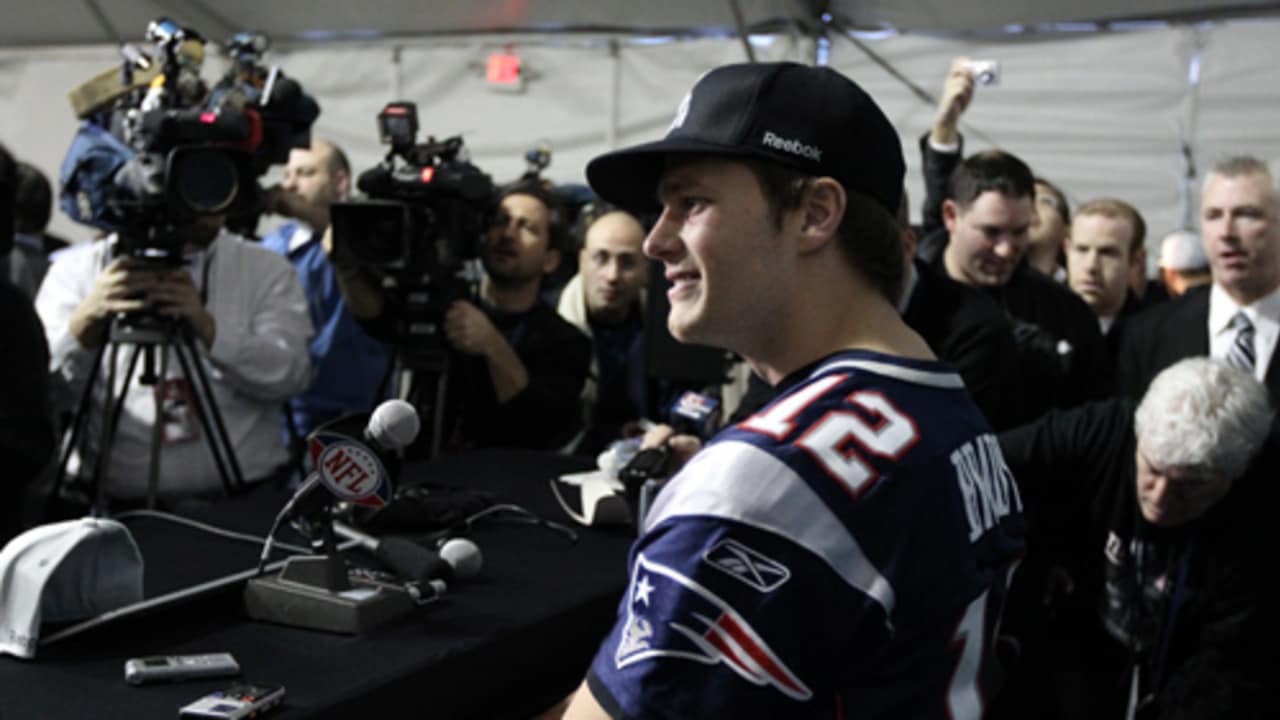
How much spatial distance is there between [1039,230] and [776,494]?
349 cm

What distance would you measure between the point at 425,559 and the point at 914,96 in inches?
174

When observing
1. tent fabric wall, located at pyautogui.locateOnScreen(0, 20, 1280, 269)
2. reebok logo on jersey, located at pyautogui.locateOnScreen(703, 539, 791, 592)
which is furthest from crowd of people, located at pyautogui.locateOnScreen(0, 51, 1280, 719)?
tent fabric wall, located at pyautogui.locateOnScreen(0, 20, 1280, 269)

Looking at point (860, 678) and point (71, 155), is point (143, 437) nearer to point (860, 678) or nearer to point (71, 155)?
point (71, 155)

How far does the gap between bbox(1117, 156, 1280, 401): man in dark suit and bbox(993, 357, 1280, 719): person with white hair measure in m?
0.41

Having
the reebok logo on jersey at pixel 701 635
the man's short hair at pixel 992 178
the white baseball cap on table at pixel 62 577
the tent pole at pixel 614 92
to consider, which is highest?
the tent pole at pixel 614 92

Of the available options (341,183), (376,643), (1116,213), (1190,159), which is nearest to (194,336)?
(376,643)

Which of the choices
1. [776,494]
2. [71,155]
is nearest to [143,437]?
[71,155]

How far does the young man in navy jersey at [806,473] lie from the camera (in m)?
0.96

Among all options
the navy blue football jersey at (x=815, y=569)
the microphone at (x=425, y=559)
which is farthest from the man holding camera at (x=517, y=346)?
the navy blue football jersey at (x=815, y=569)

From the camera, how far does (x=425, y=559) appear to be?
170 centimetres

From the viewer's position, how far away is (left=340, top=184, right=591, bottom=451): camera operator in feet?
9.82

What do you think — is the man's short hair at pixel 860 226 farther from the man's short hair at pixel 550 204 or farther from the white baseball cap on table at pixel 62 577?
the man's short hair at pixel 550 204

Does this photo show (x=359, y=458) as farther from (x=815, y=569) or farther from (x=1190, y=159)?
(x=1190, y=159)

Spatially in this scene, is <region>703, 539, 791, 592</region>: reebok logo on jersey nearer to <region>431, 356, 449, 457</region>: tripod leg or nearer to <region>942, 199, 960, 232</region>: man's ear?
<region>431, 356, 449, 457</region>: tripod leg
